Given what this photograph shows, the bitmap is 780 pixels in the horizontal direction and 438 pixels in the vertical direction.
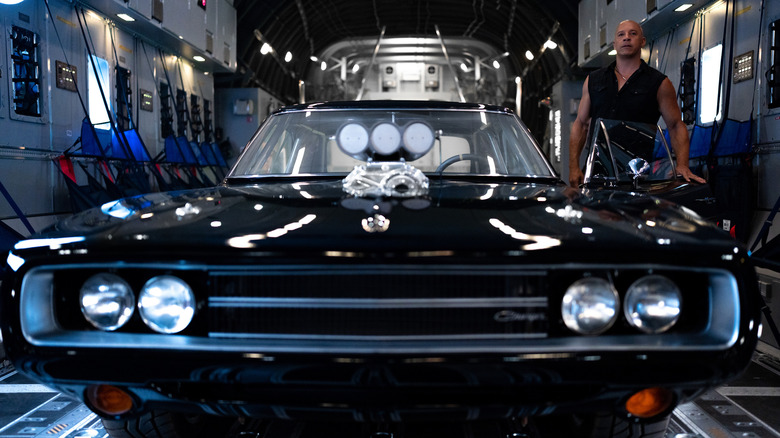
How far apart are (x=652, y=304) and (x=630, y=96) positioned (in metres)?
2.68

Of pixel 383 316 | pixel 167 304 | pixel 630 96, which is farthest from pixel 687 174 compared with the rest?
pixel 167 304

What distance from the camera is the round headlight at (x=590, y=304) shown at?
5.04ft

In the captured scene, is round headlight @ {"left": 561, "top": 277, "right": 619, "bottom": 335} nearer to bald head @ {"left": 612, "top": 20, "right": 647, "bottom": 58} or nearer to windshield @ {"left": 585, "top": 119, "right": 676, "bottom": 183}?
windshield @ {"left": 585, "top": 119, "right": 676, "bottom": 183}

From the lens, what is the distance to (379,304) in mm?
1517

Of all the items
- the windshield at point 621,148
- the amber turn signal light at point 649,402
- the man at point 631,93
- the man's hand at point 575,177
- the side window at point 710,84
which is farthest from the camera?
the side window at point 710,84

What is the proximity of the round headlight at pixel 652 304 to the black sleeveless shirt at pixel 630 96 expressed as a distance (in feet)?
8.06

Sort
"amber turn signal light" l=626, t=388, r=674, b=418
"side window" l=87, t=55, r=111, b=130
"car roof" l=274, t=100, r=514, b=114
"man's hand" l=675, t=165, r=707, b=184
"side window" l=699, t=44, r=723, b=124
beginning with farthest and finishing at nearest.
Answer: "side window" l=87, t=55, r=111, b=130 → "side window" l=699, t=44, r=723, b=124 → "man's hand" l=675, t=165, r=707, b=184 → "car roof" l=274, t=100, r=514, b=114 → "amber turn signal light" l=626, t=388, r=674, b=418

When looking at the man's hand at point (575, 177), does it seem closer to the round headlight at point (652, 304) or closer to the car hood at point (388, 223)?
the car hood at point (388, 223)

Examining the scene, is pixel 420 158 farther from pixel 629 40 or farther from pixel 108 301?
pixel 629 40

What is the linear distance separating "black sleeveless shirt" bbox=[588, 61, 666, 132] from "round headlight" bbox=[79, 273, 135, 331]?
2991 mm

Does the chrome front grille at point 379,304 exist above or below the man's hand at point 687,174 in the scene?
below

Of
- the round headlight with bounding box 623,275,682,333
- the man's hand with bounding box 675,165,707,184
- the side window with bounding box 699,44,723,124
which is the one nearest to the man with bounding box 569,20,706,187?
the man's hand with bounding box 675,165,707,184

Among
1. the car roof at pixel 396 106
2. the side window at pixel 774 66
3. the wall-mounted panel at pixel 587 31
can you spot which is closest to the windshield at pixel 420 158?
the car roof at pixel 396 106

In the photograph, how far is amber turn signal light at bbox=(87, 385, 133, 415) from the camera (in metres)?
1.67
